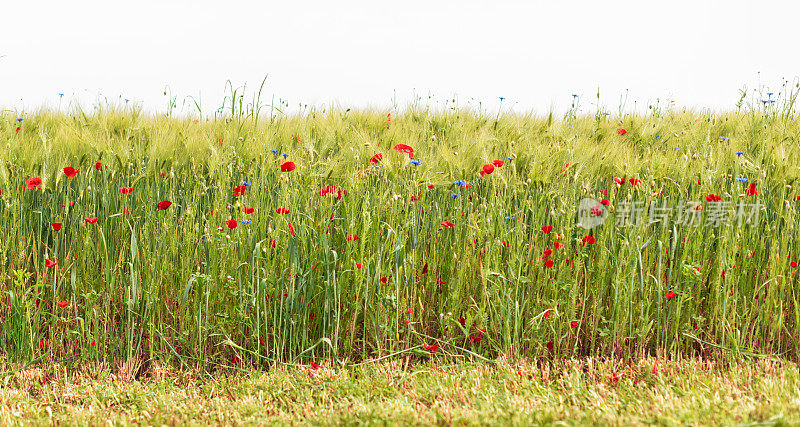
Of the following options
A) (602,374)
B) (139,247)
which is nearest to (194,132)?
(139,247)

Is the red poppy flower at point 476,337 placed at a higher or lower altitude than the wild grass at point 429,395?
higher

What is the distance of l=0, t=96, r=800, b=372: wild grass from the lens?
2312 mm

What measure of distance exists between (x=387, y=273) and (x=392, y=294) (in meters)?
0.09

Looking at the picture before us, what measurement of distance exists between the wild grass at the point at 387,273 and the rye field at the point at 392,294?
0.01 metres

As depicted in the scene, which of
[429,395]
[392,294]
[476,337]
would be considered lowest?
[429,395]

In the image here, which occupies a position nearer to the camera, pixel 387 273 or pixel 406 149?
pixel 387 273

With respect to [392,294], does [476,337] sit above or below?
below

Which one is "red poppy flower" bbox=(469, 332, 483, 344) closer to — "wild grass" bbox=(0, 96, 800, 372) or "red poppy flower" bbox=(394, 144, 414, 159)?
"wild grass" bbox=(0, 96, 800, 372)

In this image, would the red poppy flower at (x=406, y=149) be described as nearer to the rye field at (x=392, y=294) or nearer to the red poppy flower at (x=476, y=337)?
the rye field at (x=392, y=294)

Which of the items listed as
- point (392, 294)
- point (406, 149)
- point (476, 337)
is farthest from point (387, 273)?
point (406, 149)

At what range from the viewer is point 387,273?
2.31m

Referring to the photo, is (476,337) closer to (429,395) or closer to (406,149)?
(429,395)

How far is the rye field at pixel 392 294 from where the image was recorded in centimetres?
216

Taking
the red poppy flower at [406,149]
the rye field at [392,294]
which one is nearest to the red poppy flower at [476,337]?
the rye field at [392,294]
